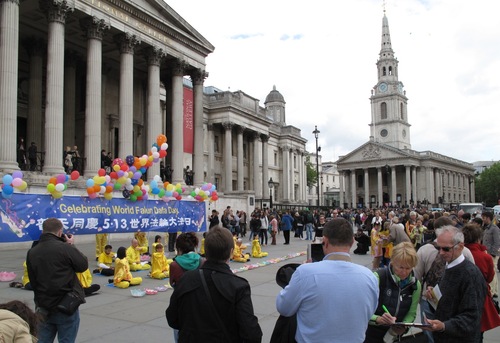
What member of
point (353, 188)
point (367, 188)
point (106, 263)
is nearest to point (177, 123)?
point (106, 263)

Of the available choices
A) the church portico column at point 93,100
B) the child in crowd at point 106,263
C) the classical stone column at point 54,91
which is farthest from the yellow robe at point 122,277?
the church portico column at point 93,100

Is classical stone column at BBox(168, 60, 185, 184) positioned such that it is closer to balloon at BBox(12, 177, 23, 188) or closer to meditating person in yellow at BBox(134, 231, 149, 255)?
meditating person in yellow at BBox(134, 231, 149, 255)

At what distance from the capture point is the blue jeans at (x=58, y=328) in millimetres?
4961

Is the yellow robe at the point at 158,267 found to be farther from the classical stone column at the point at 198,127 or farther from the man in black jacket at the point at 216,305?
the classical stone column at the point at 198,127

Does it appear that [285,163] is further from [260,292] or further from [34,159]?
[260,292]

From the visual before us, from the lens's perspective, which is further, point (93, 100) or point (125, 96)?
point (125, 96)

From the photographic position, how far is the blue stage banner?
454 inches

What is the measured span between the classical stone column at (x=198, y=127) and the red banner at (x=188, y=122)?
0.47 metres

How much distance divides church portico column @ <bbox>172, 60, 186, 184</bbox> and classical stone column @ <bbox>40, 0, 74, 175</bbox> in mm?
8839

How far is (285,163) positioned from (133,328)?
60.5m

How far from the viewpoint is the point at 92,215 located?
544 inches

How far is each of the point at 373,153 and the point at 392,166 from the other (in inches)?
204

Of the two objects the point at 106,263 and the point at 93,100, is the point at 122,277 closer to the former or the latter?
the point at 106,263

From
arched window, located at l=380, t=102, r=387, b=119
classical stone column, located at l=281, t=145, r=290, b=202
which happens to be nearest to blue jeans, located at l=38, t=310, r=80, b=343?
classical stone column, located at l=281, t=145, r=290, b=202
